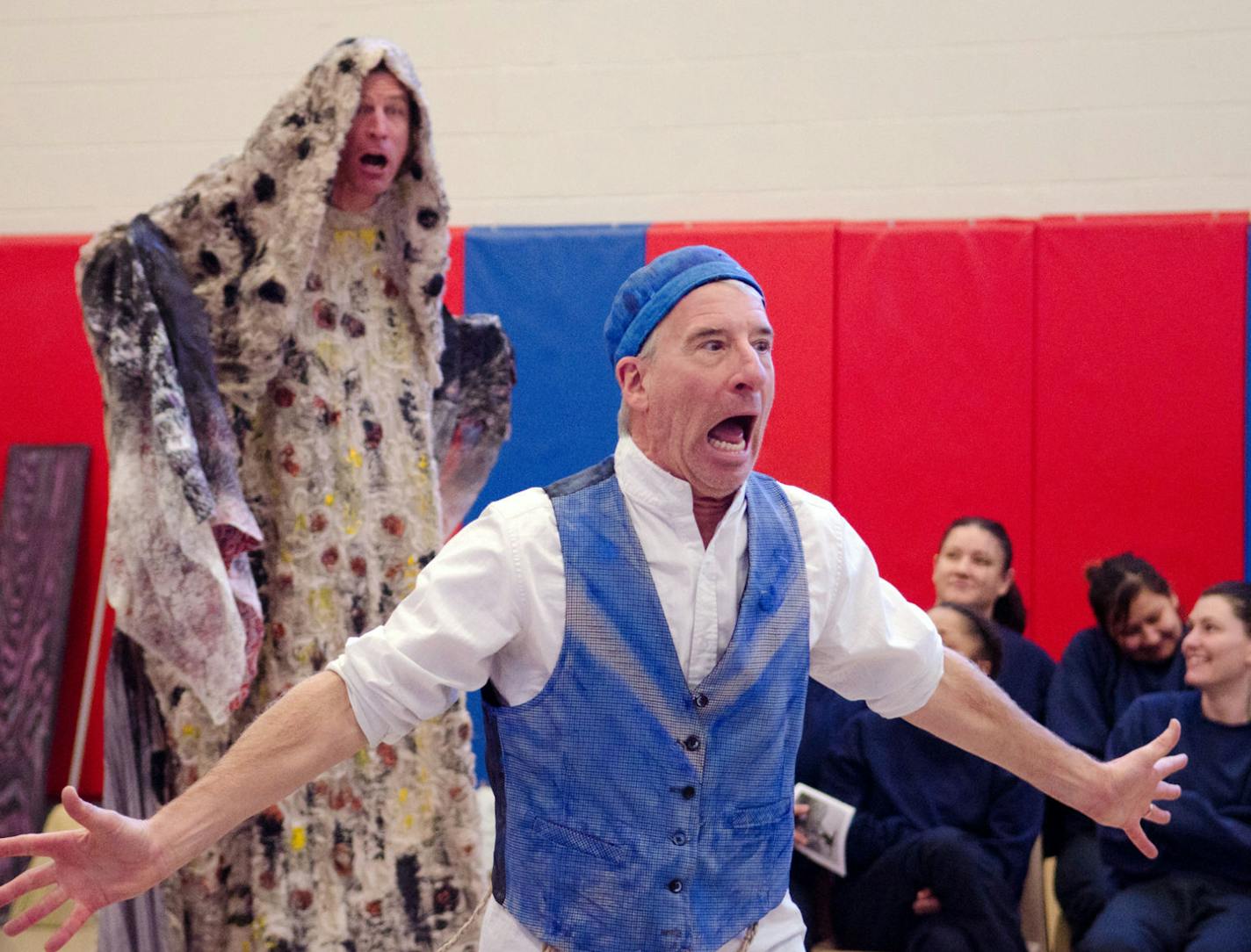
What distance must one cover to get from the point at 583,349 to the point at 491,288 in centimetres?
35

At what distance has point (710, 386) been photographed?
66.9 inches

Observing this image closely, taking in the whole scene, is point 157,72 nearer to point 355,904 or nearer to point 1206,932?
point 355,904

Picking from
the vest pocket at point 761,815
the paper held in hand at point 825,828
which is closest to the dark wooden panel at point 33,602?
the paper held in hand at point 825,828

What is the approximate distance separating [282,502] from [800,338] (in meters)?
2.27

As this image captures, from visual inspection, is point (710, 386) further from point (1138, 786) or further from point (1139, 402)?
point (1139, 402)

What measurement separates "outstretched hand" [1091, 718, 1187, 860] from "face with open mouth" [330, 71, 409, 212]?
5.24 ft

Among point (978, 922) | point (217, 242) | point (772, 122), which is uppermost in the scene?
point (772, 122)

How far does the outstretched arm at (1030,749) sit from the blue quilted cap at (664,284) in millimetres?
522

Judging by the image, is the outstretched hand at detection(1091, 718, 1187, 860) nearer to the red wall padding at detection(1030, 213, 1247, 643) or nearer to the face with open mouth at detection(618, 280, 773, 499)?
the face with open mouth at detection(618, 280, 773, 499)

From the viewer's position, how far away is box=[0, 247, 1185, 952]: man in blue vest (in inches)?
64.1

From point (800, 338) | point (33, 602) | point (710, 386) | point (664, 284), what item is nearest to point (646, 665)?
point (710, 386)

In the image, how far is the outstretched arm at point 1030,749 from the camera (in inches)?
72.0

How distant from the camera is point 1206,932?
10.0 ft

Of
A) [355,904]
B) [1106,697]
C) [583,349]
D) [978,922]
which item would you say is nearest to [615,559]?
[355,904]
